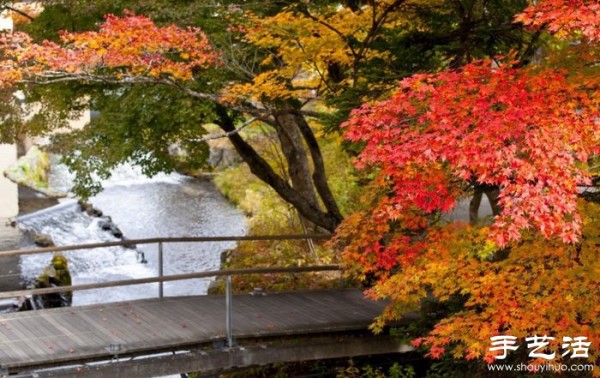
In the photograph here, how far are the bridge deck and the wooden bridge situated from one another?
0.04 ft

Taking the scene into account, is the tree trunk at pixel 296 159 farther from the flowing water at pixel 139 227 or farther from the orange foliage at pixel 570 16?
the orange foliage at pixel 570 16

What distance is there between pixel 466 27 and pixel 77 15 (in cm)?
615

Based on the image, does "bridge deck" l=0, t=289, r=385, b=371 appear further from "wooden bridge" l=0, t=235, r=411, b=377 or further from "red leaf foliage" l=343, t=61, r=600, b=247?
"red leaf foliage" l=343, t=61, r=600, b=247

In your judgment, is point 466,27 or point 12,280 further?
point 12,280

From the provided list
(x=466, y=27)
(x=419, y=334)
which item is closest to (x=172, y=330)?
(x=419, y=334)

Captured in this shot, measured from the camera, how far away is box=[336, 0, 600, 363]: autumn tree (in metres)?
5.84

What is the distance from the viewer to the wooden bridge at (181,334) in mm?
8188

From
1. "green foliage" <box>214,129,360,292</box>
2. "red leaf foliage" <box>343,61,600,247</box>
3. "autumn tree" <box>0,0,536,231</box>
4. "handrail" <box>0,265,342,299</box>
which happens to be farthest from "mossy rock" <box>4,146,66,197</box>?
"red leaf foliage" <box>343,61,600,247</box>

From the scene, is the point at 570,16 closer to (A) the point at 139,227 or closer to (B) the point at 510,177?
(B) the point at 510,177

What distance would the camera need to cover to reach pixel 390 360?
1065 centimetres

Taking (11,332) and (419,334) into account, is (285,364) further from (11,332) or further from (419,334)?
(11,332)

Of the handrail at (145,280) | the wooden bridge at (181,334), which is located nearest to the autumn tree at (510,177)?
the wooden bridge at (181,334)

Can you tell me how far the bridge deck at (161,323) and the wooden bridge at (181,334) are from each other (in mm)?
11

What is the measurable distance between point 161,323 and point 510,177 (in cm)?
458
